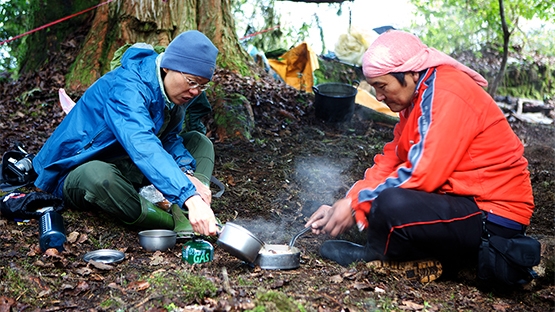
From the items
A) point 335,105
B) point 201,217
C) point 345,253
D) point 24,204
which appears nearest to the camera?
point 201,217

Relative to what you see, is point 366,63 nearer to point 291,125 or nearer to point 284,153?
point 284,153

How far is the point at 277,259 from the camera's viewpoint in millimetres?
3189

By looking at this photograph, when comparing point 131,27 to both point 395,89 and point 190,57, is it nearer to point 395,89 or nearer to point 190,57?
point 190,57

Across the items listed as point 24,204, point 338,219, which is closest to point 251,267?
point 338,219

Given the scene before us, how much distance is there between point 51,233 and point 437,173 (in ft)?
8.04

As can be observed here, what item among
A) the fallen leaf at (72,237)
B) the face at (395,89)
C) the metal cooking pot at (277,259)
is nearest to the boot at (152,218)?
the fallen leaf at (72,237)

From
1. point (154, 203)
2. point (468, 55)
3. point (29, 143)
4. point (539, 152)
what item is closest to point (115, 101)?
point (154, 203)

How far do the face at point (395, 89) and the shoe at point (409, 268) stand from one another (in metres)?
1.00

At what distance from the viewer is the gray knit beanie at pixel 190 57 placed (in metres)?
3.53

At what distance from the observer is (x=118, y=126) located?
11.1 feet

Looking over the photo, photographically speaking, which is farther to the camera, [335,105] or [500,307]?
[335,105]

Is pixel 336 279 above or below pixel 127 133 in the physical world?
below

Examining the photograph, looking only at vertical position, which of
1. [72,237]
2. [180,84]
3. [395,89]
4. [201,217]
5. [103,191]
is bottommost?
[72,237]

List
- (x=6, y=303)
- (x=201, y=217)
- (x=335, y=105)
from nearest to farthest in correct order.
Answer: (x=6, y=303), (x=201, y=217), (x=335, y=105)
